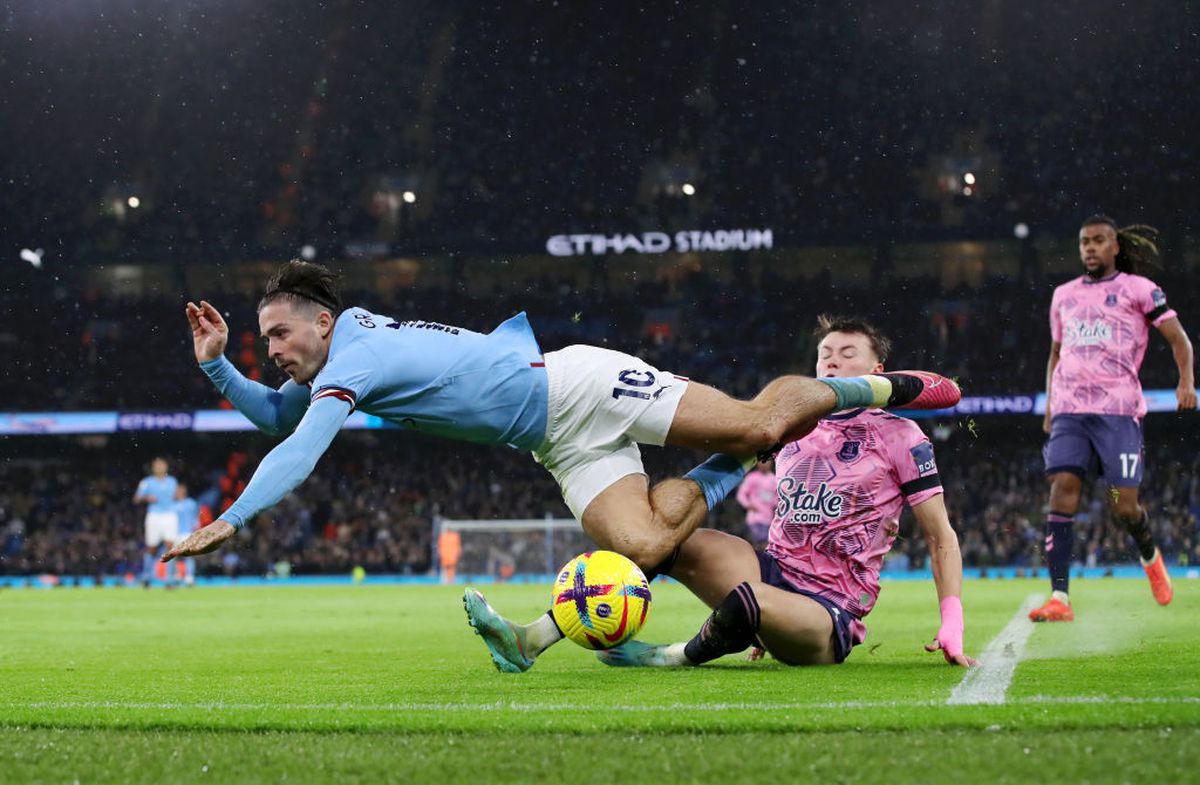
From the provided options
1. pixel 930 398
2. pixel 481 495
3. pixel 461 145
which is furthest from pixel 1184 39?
pixel 930 398

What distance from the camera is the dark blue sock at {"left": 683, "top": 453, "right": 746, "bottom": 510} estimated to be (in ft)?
15.8

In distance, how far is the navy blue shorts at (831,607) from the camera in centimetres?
470

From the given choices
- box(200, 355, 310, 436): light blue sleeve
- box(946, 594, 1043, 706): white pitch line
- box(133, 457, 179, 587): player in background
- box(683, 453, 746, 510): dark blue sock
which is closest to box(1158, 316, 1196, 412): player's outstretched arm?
box(946, 594, 1043, 706): white pitch line

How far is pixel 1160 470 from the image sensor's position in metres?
31.1

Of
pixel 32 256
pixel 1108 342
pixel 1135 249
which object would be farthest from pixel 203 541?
pixel 32 256

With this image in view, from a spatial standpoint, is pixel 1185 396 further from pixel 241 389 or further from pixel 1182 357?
pixel 241 389

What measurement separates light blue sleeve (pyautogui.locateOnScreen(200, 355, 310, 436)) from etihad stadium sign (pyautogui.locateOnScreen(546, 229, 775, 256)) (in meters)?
27.2

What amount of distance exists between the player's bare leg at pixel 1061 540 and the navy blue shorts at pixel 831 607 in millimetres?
3040

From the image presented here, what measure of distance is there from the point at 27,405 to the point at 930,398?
32.2m

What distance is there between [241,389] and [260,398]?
0.10m

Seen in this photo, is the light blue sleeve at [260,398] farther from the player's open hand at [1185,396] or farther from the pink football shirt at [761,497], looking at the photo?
the pink football shirt at [761,497]

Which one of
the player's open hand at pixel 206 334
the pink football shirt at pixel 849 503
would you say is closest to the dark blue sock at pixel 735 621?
the pink football shirt at pixel 849 503

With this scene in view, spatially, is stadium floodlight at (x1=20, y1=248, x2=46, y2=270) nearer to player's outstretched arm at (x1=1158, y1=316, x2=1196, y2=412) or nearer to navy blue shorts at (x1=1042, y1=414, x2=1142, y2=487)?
navy blue shorts at (x1=1042, y1=414, x2=1142, y2=487)

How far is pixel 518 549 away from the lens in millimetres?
23328
